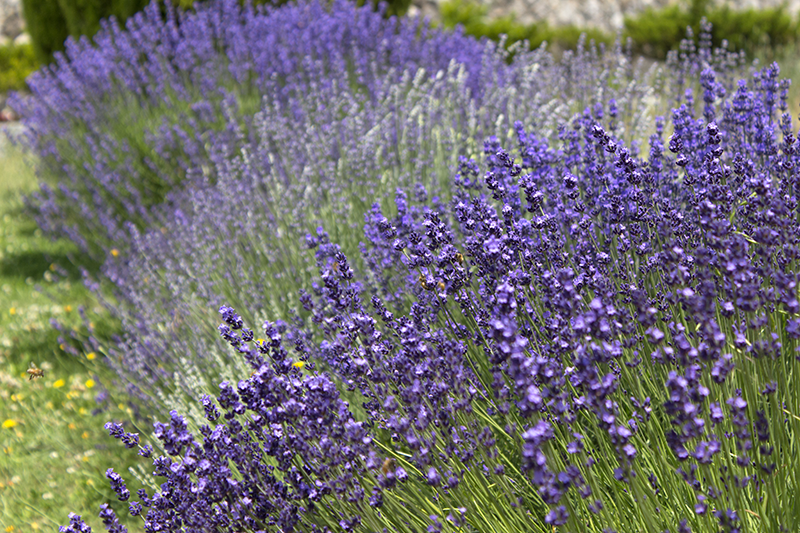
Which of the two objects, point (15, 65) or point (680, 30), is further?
point (15, 65)

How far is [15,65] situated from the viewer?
12609 mm

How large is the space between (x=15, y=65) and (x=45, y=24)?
5791 mm

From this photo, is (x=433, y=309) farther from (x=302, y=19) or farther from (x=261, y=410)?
(x=302, y=19)

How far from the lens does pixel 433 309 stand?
75.2 inches

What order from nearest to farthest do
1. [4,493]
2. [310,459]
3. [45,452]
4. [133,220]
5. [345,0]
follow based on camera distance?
1. [310,459]
2. [4,493]
3. [45,452]
4. [133,220]
5. [345,0]

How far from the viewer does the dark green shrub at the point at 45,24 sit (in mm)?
7875

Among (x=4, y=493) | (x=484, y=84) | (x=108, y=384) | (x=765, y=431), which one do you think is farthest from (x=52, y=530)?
(x=484, y=84)

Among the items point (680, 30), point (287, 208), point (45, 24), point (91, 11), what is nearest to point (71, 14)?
point (91, 11)

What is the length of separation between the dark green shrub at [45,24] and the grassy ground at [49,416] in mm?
3804

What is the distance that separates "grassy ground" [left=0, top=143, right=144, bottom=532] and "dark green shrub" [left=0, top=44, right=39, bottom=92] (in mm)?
8612

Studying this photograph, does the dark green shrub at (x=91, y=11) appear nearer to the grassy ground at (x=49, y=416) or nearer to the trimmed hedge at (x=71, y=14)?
the trimmed hedge at (x=71, y=14)

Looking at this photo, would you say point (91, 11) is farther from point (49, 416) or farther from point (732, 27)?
point (732, 27)

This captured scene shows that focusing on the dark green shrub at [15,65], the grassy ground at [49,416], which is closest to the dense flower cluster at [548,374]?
the grassy ground at [49,416]

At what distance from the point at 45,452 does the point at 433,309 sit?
8.89 ft
